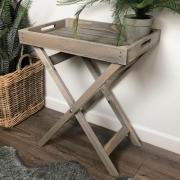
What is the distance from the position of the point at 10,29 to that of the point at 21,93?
385mm

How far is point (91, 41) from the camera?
1172 mm

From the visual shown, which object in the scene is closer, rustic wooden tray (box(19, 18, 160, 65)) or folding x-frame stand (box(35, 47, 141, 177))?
rustic wooden tray (box(19, 18, 160, 65))

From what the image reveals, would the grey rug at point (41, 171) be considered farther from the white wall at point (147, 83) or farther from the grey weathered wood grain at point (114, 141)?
the white wall at point (147, 83)

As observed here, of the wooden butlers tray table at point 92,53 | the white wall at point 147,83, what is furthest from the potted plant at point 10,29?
the wooden butlers tray table at point 92,53

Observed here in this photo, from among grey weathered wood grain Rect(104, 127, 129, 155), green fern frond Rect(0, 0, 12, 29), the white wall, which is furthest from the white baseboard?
green fern frond Rect(0, 0, 12, 29)

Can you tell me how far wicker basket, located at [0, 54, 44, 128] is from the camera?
152cm

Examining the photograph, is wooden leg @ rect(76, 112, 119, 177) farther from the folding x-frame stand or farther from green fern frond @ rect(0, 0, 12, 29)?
green fern frond @ rect(0, 0, 12, 29)

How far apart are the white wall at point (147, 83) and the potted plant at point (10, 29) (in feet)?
0.45

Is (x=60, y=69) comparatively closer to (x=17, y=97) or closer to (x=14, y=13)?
(x=17, y=97)

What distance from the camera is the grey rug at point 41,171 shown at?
1247 millimetres

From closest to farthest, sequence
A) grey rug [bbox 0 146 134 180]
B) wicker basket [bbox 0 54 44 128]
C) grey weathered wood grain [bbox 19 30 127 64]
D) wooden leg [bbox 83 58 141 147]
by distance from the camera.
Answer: grey weathered wood grain [bbox 19 30 127 64] → grey rug [bbox 0 146 134 180] → wooden leg [bbox 83 58 141 147] → wicker basket [bbox 0 54 44 128]

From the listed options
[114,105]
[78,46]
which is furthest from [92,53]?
[114,105]

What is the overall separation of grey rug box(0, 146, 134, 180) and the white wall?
0.38 m

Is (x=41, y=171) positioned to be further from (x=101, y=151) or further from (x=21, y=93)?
(x=21, y=93)
